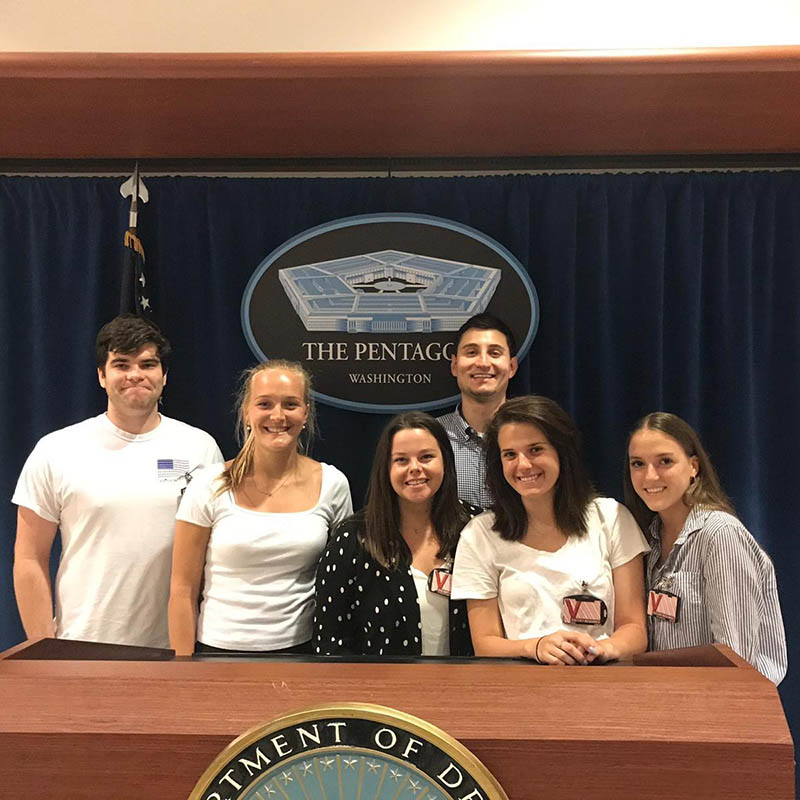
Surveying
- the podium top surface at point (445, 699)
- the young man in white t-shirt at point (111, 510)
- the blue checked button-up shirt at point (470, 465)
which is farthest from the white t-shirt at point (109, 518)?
the podium top surface at point (445, 699)

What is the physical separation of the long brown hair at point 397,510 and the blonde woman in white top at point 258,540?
8.5 inches

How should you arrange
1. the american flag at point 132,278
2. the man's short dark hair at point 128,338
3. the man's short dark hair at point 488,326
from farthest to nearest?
the american flag at point 132,278 → the man's short dark hair at point 488,326 → the man's short dark hair at point 128,338

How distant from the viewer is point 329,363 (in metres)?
2.98

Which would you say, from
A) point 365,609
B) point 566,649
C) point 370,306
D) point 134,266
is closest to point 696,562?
point 566,649

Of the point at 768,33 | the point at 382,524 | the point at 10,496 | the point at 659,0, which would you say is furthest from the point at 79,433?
the point at 768,33

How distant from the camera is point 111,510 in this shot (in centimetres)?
257

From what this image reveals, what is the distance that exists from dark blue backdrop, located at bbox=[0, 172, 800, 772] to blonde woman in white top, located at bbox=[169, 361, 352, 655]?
2.08 feet

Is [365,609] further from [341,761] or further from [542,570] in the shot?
[341,761]

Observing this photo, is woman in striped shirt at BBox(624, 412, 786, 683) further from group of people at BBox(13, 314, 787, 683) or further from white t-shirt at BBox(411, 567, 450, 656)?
white t-shirt at BBox(411, 567, 450, 656)

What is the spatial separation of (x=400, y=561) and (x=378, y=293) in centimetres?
117

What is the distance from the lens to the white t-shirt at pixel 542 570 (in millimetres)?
1974

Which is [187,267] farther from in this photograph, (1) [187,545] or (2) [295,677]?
(2) [295,677]

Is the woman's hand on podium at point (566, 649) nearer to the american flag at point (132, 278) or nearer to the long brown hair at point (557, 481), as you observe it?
the long brown hair at point (557, 481)

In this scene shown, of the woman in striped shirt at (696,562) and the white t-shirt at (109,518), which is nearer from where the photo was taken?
the woman in striped shirt at (696,562)
